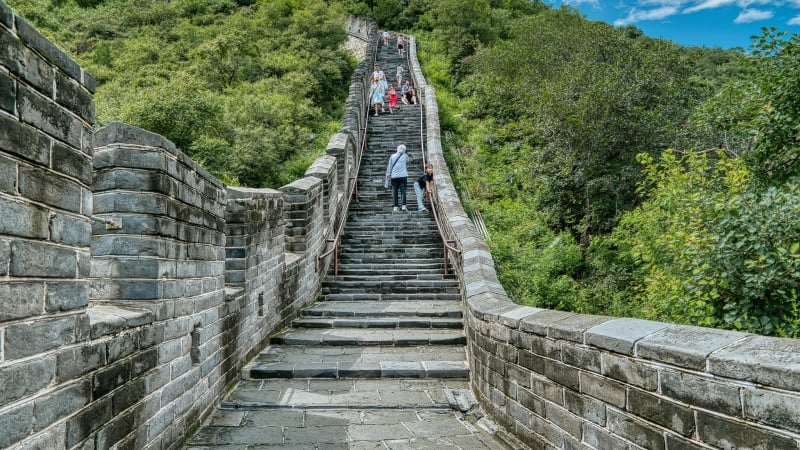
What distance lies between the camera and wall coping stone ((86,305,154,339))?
2.85m

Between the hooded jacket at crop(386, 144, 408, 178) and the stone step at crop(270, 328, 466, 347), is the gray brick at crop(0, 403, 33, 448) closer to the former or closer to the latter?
the stone step at crop(270, 328, 466, 347)

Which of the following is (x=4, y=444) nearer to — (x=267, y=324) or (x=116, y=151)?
(x=116, y=151)

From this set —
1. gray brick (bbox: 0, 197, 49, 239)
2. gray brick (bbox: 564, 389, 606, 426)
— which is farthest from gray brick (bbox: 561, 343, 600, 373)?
gray brick (bbox: 0, 197, 49, 239)

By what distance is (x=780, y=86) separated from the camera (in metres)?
7.92

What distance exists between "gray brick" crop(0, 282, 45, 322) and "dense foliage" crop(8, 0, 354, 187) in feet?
33.4

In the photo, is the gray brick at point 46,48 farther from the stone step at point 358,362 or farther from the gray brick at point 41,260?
the stone step at point 358,362

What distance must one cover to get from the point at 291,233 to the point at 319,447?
483cm

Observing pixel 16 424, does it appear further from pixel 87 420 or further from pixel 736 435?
pixel 736 435

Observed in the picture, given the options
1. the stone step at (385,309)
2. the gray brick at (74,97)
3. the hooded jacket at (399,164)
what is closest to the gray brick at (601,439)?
the gray brick at (74,97)

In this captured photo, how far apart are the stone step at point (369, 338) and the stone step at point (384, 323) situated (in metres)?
0.25

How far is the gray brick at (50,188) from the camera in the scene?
2186 millimetres

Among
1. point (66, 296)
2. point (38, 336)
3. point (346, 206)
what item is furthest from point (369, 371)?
point (346, 206)

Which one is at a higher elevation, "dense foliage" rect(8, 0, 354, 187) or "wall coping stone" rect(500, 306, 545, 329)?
"dense foliage" rect(8, 0, 354, 187)

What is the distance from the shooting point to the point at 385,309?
27.3ft
